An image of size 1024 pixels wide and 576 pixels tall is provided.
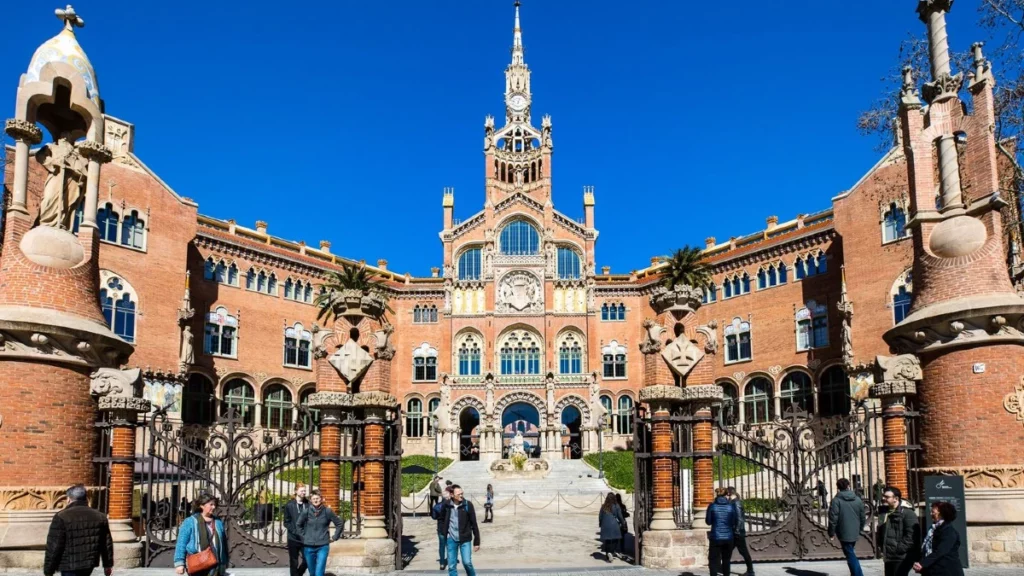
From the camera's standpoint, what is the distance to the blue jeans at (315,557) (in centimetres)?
1273

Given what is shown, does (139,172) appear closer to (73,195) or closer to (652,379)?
(73,195)

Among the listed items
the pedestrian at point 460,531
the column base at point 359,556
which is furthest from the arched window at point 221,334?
the pedestrian at point 460,531

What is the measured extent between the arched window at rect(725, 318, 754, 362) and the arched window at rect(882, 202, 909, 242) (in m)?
10.9

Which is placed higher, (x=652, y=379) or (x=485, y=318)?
(x=485, y=318)

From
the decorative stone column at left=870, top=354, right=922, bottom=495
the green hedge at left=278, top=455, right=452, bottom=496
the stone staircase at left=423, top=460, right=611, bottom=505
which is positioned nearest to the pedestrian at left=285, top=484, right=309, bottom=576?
the decorative stone column at left=870, top=354, right=922, bottom=495

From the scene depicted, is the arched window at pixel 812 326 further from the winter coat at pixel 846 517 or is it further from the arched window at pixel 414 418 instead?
the winter coat at pixel 846 517

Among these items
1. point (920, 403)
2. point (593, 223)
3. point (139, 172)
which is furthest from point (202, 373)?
point (920, 403)

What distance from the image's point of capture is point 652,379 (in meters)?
16.7

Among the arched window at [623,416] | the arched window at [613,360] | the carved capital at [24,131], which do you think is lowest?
the arched window at [623,416]

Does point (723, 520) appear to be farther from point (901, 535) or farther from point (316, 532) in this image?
point (316, 532)

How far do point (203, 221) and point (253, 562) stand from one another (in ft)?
122

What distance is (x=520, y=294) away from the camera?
59312 millimetres

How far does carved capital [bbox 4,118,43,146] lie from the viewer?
15.2 metres

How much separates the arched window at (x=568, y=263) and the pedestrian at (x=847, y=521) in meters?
46.8
